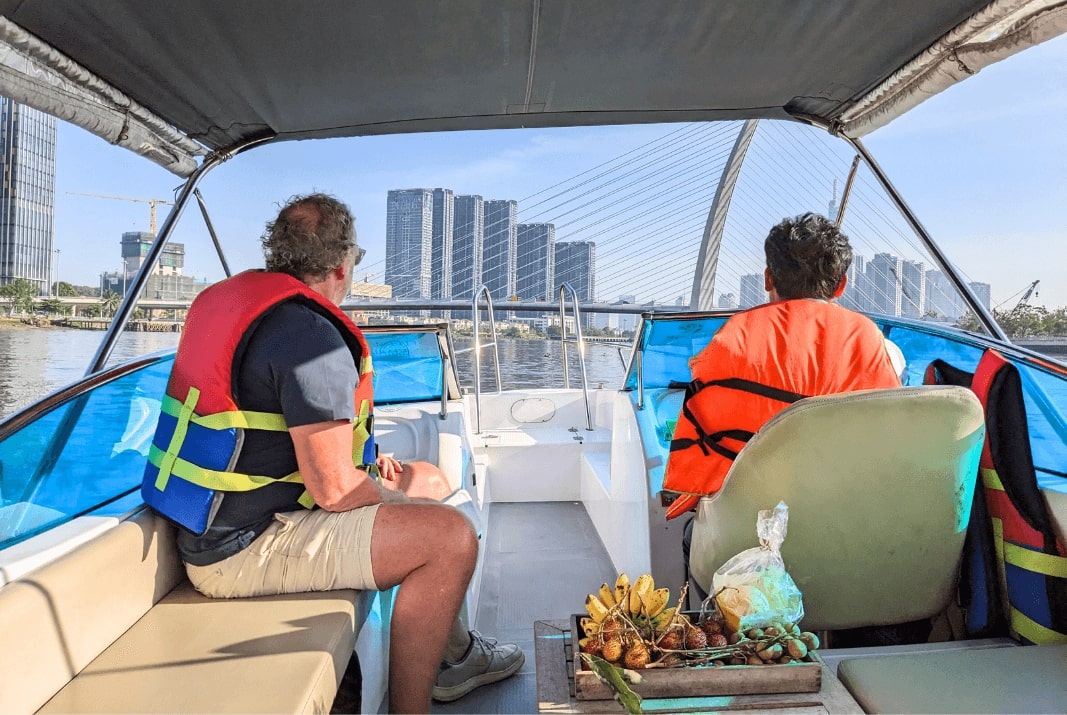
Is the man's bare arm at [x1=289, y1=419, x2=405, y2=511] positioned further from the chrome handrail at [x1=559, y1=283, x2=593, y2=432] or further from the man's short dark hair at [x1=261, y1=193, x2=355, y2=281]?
the chrome handrail at [x1=559, y1=283, x2=593, y2=432]

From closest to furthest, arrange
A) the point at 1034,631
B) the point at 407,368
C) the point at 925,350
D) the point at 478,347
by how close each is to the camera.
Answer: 1. the point at 1034,631
2. the point at 925,350
3. the point at 407,368
4. the point at 478,347

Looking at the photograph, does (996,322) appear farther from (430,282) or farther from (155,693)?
(430,282)

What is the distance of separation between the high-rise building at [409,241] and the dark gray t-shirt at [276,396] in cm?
919

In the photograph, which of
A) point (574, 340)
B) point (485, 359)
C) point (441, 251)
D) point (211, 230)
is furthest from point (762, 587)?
point (441, 251)

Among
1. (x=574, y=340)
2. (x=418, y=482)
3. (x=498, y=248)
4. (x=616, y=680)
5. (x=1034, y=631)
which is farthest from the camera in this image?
(x=498, y=248)

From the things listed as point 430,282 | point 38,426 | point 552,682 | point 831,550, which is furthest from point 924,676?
point 430,282

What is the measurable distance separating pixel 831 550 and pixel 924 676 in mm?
244

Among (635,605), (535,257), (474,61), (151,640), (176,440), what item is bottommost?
(151,640)

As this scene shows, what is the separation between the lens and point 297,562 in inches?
52.9

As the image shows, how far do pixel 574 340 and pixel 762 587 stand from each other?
333 centimetres

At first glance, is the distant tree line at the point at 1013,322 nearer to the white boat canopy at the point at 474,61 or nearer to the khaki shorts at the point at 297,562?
the white boat canopy at the point at 474,61

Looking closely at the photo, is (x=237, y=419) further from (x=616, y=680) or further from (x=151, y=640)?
(x=616, y=680)

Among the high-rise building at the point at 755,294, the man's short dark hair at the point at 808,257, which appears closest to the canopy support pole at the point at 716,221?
the high-rise building at the point at 755,294

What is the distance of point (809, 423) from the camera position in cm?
120
